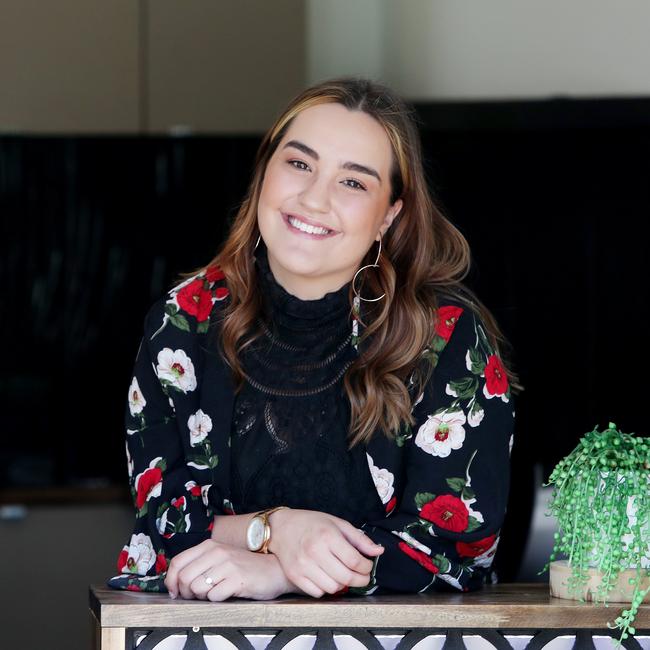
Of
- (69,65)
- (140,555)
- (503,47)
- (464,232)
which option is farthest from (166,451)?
(69,65)

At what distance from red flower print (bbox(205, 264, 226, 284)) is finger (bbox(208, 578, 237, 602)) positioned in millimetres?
639

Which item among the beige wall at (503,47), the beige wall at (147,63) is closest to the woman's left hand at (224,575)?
the beige wall at (503,47)

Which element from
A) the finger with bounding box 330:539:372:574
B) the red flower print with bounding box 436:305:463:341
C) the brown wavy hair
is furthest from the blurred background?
the finger with bounding box 330:539:372:574

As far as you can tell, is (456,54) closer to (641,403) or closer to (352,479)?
(641,403)

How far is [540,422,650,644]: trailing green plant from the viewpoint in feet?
5.06

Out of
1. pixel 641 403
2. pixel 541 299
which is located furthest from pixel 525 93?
pixel 641 403

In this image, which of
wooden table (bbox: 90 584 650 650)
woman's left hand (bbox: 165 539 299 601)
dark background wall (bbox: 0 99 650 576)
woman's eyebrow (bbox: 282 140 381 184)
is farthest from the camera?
dark background wall (bbox: 0 99 650 576)

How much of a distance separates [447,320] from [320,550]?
445 mm

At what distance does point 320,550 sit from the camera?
5.39 ft

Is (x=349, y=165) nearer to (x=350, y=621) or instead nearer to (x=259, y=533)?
(x=259, y=533)

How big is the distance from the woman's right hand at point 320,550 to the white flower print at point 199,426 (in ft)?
0.66

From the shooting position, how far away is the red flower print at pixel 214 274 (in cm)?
207

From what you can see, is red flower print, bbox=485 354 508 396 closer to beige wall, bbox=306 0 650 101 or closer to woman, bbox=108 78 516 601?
woman, bbox=108 78 516 601

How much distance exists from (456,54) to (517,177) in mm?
750
